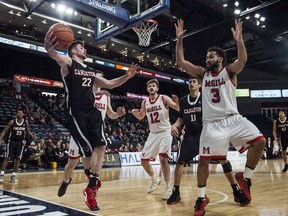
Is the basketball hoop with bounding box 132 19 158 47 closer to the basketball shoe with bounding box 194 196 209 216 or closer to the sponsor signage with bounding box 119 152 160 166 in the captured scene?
the sponsor signage with bounding box 119 152 160 166

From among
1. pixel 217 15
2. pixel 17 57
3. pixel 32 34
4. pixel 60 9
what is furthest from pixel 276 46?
pixel 17 57

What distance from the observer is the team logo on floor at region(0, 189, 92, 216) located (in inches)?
133

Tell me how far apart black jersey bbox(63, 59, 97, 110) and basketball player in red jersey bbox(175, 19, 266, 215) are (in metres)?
1.20

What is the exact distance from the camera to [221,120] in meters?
3.46

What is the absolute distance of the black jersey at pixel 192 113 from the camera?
4.57 metres

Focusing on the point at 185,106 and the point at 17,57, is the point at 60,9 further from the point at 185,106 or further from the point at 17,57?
the point at 185,106

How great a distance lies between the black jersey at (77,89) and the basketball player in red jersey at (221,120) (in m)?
1.20

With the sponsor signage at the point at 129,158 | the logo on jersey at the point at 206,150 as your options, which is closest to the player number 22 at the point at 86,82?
the logo on jersey at the point at 206,150

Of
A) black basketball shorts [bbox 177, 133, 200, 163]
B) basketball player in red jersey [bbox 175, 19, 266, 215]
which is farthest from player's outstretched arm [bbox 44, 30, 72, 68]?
black basketball shorts [bbox 177, 133, 200, 163]

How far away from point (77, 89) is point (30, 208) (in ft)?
5.14

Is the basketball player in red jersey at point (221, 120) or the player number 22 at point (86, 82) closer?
the basketball player in red jersey at point (221, 120)

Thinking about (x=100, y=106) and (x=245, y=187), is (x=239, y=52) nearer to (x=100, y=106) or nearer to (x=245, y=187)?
(x=245, y=187)

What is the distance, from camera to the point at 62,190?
414 cm

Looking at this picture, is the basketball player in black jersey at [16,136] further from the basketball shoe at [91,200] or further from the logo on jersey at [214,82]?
the logo on jersey at [214,82]
